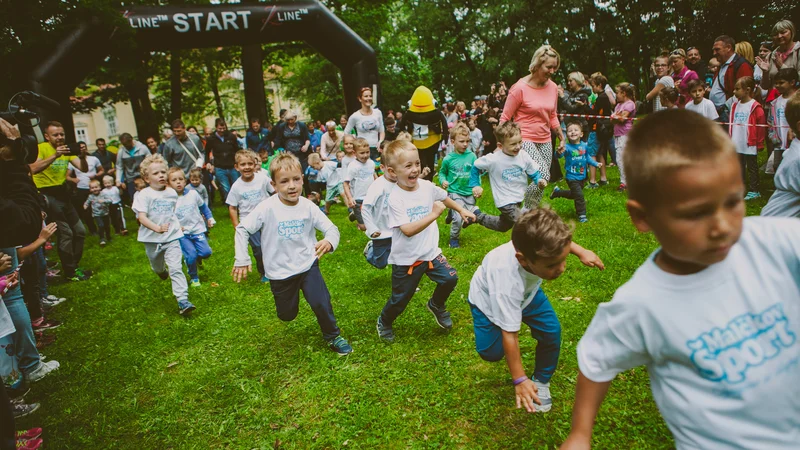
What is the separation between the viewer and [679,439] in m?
1.47

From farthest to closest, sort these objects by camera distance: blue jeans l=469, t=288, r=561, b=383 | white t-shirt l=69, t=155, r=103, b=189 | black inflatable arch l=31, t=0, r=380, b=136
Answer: white t-shirt l=69, t=155, r=103, b=189 → black inflatable arch l=31, t=0, r=380, b=136 → blue jeans l=469, t=288, r=561, b=383

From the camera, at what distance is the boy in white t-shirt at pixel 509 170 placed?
19.1 ft

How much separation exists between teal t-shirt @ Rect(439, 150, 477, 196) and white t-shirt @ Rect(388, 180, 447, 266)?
2.48 meters

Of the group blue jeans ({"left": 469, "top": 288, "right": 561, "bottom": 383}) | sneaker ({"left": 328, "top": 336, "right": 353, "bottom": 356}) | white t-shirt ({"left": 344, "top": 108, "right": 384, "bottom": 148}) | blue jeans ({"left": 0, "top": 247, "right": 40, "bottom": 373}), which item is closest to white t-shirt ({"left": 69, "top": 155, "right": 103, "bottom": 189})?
white t-shirt ({"left": 344, "top": 108, "right": 384, "bottom": 148})

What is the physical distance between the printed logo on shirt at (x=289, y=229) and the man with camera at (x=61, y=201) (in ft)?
14.7

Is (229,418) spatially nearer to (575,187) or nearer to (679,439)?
(679,439)

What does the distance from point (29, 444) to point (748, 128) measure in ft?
29.8

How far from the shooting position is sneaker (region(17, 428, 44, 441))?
3.43m

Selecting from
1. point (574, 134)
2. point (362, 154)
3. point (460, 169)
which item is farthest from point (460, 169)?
point (574, 134)

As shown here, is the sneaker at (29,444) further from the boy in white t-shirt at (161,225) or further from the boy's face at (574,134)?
the boy's face at (574,134)

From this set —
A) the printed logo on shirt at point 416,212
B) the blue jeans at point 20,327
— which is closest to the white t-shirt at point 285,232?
the printed logo on shirt at point 416,212

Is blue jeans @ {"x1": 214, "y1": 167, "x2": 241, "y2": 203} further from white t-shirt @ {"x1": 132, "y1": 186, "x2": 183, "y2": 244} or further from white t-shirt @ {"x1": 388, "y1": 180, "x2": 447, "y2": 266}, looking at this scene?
white t-shirt @ {"x1": 388, "y1": 180, "x2": 447, "y2": 266}

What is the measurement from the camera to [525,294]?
9.66 feet

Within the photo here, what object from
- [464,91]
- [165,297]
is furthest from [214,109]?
[165,297]
